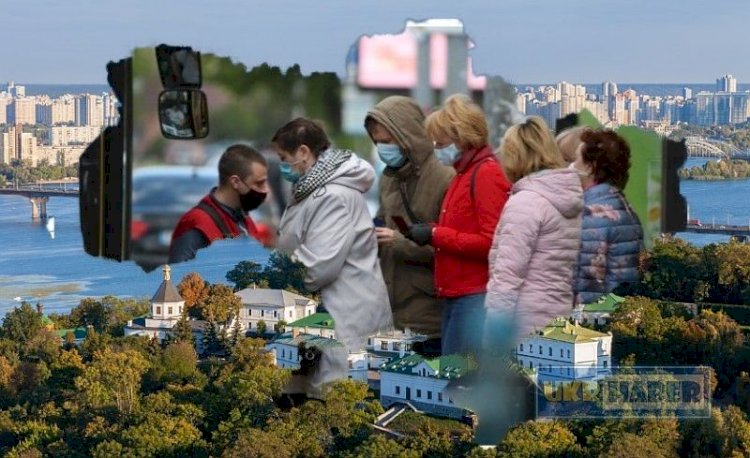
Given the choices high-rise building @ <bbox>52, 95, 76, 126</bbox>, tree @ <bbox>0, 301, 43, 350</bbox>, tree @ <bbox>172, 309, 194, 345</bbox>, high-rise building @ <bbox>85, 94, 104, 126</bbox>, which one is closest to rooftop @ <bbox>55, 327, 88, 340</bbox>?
tree @ <bbox>0, 301, 43, 350</bbox>

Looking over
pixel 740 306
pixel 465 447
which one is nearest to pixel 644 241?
pixel 465 447

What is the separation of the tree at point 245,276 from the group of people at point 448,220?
8.03 meters

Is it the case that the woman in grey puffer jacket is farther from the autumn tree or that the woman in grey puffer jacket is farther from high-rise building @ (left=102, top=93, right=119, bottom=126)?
the autumn tree

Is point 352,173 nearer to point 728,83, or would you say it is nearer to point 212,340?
point 728,83

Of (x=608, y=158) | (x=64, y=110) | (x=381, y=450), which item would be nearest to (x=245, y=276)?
(x=64, y=110)

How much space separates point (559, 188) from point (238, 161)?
0.42m

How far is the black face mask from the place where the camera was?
245 cm

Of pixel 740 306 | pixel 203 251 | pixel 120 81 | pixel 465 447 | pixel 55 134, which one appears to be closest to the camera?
pixel 120 81

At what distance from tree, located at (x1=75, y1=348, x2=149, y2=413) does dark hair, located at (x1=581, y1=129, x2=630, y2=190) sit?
17.2m

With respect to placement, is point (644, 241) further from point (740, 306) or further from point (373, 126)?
point (740, 306)

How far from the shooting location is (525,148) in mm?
2383

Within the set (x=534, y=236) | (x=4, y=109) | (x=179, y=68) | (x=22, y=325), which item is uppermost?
(x=4, y=109)

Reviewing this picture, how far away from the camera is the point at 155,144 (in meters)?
2.36

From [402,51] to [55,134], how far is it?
6870 mm
